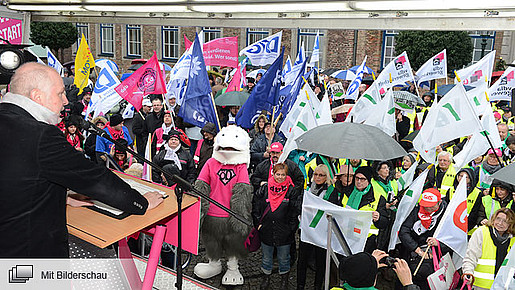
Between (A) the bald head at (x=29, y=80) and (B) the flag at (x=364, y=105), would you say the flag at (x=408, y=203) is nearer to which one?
(B) the flag at (x=364, y=105)

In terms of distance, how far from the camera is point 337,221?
420cm

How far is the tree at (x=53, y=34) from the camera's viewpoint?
2311 centimetres

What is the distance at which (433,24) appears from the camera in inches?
153

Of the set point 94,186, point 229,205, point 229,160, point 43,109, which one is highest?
point 43,109

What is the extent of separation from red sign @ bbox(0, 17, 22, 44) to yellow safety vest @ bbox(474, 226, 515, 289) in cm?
560

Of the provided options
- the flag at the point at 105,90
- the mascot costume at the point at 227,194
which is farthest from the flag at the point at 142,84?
the mascot costume at the point at 227,194

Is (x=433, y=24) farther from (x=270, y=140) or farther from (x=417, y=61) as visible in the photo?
(x=417, y=61)

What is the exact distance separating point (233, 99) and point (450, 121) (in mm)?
4552

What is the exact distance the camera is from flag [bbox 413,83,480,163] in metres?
5.29

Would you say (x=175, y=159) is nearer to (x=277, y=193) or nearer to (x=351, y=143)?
(x=277, y=193)

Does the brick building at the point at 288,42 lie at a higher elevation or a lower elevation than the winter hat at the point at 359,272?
higher

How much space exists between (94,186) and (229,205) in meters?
3.15

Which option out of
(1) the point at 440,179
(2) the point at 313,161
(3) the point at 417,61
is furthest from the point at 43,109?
(3) the point at 417,61

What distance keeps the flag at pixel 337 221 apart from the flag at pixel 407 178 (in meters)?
1.98
